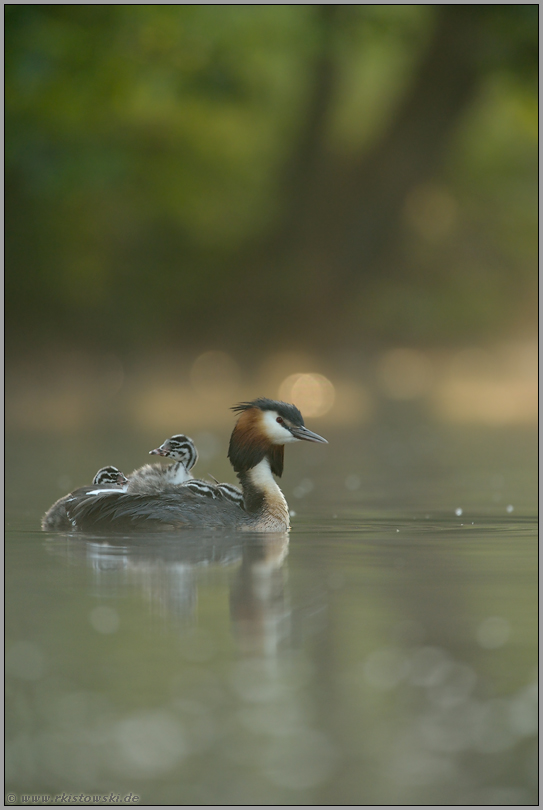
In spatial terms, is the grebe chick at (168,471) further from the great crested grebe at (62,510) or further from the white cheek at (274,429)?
the white cheek at (274,429)

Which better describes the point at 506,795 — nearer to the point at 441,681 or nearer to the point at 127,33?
the point at 441,681

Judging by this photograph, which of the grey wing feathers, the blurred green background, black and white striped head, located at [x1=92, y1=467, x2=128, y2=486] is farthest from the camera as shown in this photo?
the blurred green background

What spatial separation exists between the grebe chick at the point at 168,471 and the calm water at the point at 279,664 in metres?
0.63

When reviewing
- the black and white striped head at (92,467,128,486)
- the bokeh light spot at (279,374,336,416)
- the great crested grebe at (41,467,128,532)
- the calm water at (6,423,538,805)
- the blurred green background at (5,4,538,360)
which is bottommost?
the calm water at (6,423,538,805)

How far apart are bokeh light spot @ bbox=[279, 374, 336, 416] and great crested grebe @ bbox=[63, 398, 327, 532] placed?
419 inches

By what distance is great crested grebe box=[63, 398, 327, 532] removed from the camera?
661 centimetres

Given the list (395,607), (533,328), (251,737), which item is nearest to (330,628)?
(395,607)

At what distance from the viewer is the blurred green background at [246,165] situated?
1759 cm

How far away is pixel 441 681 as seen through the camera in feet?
13.0

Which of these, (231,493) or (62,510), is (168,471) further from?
(62,510)

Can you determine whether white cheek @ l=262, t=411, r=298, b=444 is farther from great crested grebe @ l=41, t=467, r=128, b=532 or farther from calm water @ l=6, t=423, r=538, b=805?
great crested grebe @ l=41, t=467, r=128, b=532

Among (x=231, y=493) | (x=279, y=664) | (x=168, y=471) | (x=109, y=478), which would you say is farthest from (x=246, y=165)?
(x=279, y=664)

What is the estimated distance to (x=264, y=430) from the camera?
7.05 m

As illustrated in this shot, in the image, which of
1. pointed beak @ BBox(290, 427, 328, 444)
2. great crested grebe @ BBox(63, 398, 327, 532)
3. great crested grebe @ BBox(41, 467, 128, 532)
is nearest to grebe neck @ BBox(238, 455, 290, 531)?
great crested grebe @ BBox(63, 398, 327, 532)
